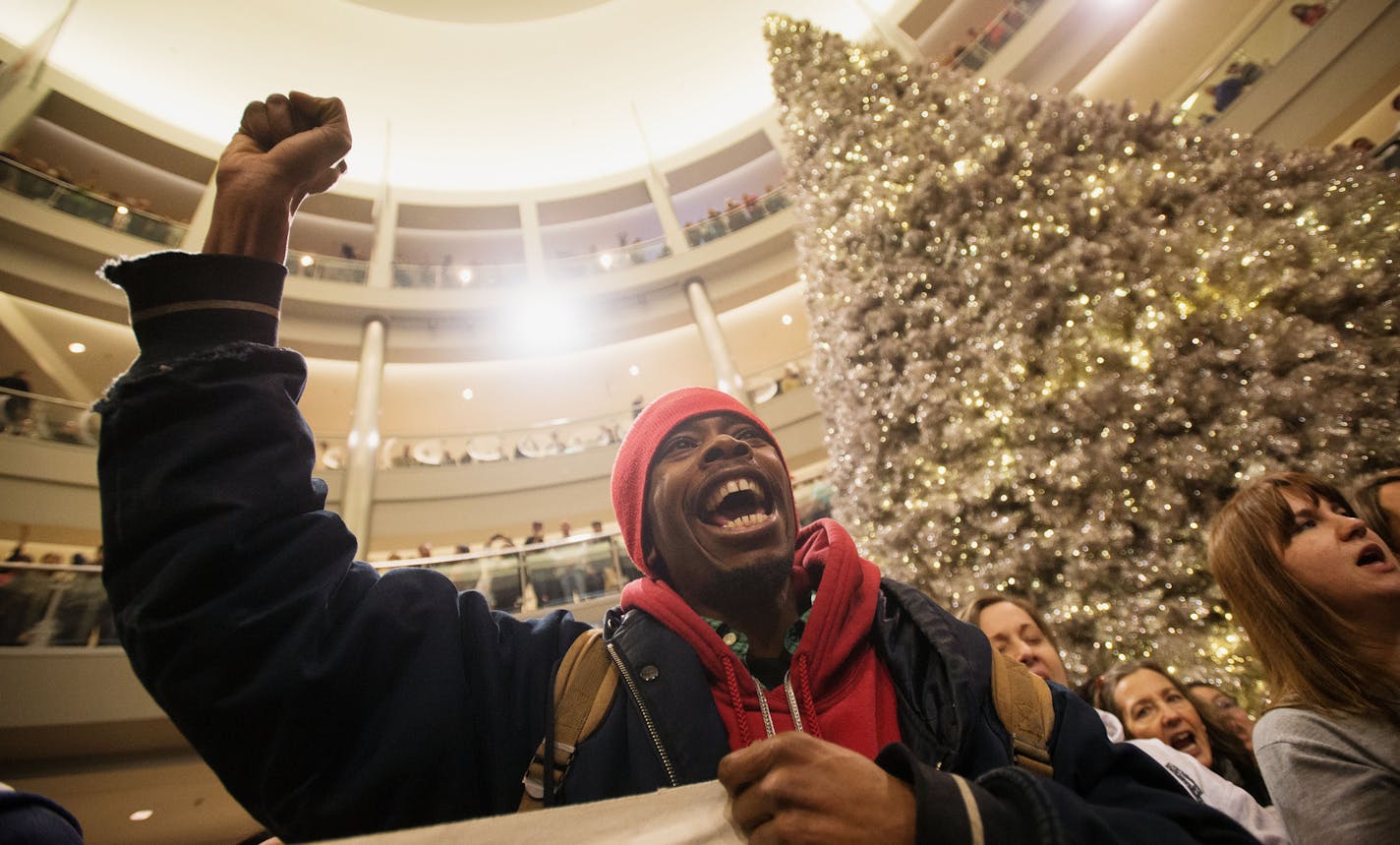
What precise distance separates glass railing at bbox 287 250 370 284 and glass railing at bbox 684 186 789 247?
297 inches

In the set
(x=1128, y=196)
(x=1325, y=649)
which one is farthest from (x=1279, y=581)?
(x=1128, y=196)

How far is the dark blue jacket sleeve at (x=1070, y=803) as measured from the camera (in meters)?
0.67

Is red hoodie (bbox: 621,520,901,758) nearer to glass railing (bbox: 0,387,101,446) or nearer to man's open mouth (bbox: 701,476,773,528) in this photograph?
man's open mouth (bbox: 701,476,773,528)

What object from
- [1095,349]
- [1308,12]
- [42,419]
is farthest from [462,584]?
[1308,12]

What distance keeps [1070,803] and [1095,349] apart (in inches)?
112

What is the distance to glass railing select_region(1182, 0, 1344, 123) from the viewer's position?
7.75 m

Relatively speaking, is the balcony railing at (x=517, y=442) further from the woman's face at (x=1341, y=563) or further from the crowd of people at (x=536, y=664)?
the crowd of people at (x=536, y=664)

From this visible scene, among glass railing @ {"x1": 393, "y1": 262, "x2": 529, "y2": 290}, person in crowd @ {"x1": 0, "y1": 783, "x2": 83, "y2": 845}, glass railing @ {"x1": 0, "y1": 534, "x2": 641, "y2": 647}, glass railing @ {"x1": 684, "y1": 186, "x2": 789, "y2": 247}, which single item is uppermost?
glass railing @ {"x1": 393, "y1": 262, "x2": 529, "y2": 290}

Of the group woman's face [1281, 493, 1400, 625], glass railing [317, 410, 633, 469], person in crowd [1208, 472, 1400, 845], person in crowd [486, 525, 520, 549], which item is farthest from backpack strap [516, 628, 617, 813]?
person in crowd [486, 525, 520, 549]

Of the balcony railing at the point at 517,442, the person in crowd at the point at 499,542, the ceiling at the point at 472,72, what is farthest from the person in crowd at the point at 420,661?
the ceiling at the point at 472,72

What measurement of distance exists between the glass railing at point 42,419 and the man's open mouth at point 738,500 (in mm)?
10140

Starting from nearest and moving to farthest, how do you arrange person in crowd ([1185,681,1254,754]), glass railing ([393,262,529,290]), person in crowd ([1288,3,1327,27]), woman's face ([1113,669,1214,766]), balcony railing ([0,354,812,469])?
woman's face ([1113,669,1214,766]), person in crowd ([1185,681,1254,754]), person in crowd ([1288,3,1327,27]), balcony railing ([0,354,812,469]), glass railing ([393,262,529,290])

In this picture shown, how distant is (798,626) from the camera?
1.32 m

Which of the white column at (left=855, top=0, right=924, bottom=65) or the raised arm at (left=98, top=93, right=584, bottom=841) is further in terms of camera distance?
the white column at (left=855, top=0, right=924, bottom=65)
